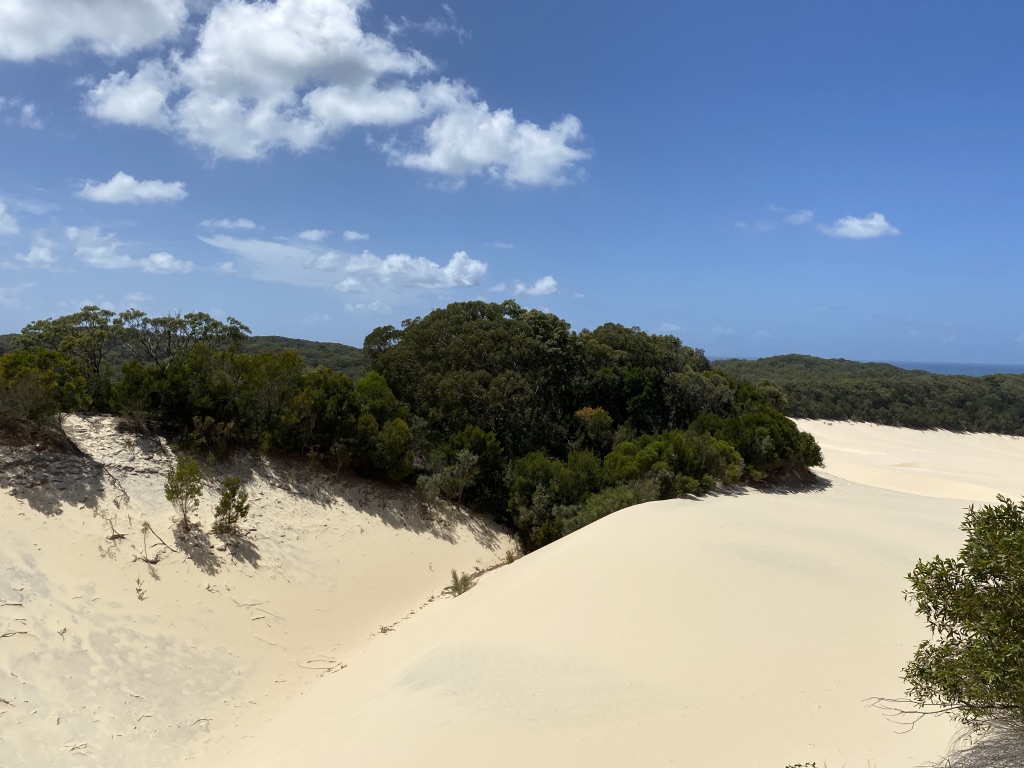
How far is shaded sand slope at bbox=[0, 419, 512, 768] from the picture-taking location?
8.63 metres

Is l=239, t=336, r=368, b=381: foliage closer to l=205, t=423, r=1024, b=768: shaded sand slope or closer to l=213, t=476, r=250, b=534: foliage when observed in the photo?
l=213, t=476, r=250, b=534: foliage

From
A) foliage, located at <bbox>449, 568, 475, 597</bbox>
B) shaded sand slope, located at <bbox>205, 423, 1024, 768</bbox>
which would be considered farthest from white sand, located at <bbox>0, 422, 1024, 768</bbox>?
foliage, located at <bbox>449, 568, 475, 597</bbox>

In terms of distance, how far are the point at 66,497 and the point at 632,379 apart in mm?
20397

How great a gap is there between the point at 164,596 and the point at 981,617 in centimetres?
1263

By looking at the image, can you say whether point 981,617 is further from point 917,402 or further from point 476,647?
point 917,402

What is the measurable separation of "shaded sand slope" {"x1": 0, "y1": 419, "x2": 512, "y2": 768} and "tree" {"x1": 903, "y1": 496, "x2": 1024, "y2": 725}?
30.6 feet

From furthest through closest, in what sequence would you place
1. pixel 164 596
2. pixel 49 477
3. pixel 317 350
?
pixel 317 350 → pixel 49 477 → pixel 164 596

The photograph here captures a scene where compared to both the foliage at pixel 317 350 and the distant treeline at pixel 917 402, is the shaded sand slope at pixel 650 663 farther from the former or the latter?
the distant treeline at pixel 917 402

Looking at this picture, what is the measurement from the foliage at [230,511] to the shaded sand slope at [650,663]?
4633 mm

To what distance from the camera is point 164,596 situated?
37.2 feet

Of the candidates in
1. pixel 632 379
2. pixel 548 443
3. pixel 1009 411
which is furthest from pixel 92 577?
pixel 1009 411

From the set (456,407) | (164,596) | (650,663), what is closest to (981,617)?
(650,663)

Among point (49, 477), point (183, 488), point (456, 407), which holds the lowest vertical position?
point (183, 488)

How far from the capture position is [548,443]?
22.5m
